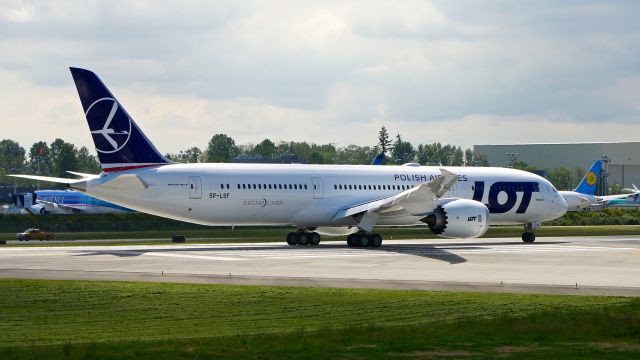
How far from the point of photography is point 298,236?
51.4 metres

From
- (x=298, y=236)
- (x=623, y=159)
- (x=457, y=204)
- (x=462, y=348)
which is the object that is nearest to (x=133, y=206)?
(x=298, y=236)

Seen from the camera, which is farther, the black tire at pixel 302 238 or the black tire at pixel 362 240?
the black tire at pixel 302 238

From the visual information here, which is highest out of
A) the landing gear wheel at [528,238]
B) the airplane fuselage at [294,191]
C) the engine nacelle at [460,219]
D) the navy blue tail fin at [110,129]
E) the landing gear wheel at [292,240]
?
the navy blue tail fin at [110,129]

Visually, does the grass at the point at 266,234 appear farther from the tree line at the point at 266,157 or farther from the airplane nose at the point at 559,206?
the tree line at the point at 266,157

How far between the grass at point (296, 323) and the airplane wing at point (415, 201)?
19527mm

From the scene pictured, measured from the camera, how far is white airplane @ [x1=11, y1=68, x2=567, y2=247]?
4459cm

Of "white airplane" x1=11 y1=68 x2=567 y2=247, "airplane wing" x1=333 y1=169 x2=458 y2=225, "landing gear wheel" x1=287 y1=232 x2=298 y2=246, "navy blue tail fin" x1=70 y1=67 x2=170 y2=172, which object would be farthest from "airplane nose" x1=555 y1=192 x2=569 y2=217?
"navy blue tail fin" x1=70 y1=67 x2=170 y2=172

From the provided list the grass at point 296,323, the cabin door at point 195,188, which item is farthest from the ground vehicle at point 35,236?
the grass at point 296,323

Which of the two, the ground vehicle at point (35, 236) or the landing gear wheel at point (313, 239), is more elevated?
the landing gear wheel at point (313, 239)

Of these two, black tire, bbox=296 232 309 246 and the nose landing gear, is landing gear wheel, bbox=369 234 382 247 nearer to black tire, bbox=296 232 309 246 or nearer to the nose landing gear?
black tire, bbox=296 232 309 246

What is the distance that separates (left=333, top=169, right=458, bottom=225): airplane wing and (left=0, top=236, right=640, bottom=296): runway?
186 cm

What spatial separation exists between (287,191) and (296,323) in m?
27.8

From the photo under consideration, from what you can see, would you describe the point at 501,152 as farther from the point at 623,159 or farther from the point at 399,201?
the point at 399,201

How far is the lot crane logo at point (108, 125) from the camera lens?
1743 inches
